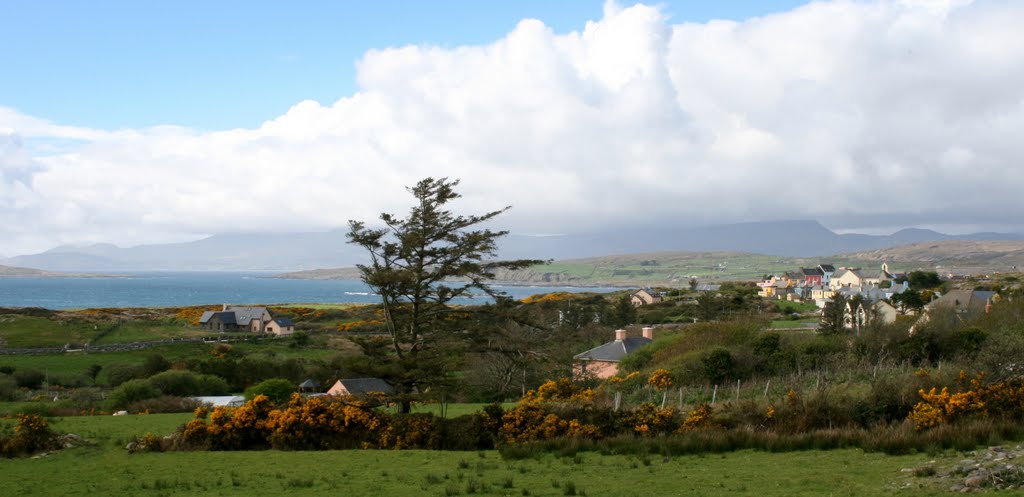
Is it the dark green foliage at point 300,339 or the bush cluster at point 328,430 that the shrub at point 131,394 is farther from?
the dark green foliage at point 300,339

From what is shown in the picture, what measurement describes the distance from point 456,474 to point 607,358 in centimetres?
3097

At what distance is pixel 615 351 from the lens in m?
46.2

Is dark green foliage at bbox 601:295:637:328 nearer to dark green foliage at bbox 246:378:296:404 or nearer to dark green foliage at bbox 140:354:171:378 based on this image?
dark green foliage at bbox 140:354:171:378

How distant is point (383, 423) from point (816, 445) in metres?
11.8

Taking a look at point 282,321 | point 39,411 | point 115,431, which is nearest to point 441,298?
point 115,431

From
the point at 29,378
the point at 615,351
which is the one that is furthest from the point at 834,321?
the point at 29,378

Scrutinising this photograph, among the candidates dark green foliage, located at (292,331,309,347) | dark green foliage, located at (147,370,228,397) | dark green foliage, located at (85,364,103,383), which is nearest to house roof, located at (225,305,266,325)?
dark green foliage, located at (292,331,309,347)

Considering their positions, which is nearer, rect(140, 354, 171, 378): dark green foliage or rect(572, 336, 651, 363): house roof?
rect(572, 336, 651, 363): house roof

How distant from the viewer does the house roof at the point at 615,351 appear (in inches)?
1795

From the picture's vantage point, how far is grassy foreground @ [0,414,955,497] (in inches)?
534

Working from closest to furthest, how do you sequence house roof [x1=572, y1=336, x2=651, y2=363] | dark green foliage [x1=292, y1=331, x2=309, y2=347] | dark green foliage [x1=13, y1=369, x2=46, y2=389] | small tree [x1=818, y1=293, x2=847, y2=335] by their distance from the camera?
house roof [x1=572, y1=336, x2=651, y2=363]
small tree [x1=818, y1=293, x2=847, y2=335]
dark green foliage [x1=13, y1=369, x2=46, y2=389]
dark green foliage [x1=292, y1=331, x2=309, y2=347]

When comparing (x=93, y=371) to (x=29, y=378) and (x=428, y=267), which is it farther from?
(x=428, y=267)

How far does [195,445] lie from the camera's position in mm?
21922

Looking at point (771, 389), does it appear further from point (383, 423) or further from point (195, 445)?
point (195, 445)
